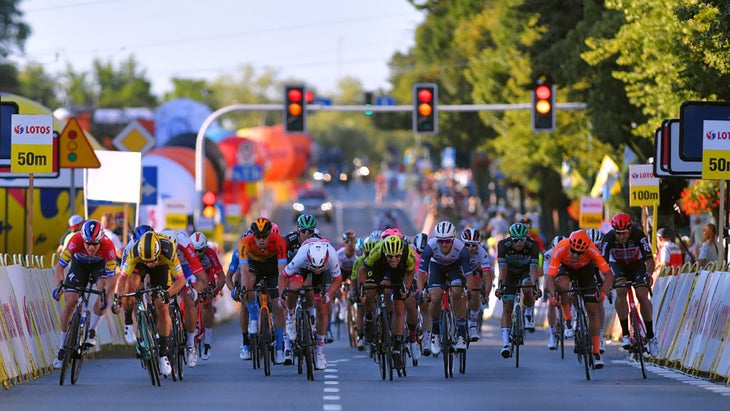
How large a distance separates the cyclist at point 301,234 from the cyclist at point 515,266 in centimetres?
278

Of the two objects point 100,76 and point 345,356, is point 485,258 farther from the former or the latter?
point 100,76

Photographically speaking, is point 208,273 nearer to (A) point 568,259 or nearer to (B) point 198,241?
(B) point 198,241

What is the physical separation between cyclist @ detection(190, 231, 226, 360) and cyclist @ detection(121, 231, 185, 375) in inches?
148

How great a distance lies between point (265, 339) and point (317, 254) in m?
1.44

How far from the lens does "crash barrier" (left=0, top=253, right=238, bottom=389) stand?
19516mm

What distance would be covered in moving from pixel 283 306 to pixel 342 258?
6.28 metres

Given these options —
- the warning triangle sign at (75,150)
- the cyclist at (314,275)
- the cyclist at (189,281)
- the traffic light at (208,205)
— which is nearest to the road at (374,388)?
the cyclist at (189,281)

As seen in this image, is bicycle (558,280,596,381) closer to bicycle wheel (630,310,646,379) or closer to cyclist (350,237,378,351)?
bicycle wheel (630,310,646,379)

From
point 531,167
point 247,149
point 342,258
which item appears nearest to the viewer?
point 342,258

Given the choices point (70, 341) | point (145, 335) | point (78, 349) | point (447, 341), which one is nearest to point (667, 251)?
point (447, 341)

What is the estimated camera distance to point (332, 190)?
144125 millimetres

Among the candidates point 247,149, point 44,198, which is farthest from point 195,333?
point 247,149

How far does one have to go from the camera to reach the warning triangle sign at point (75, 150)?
2628 centimetres

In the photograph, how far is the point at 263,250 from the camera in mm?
21547
